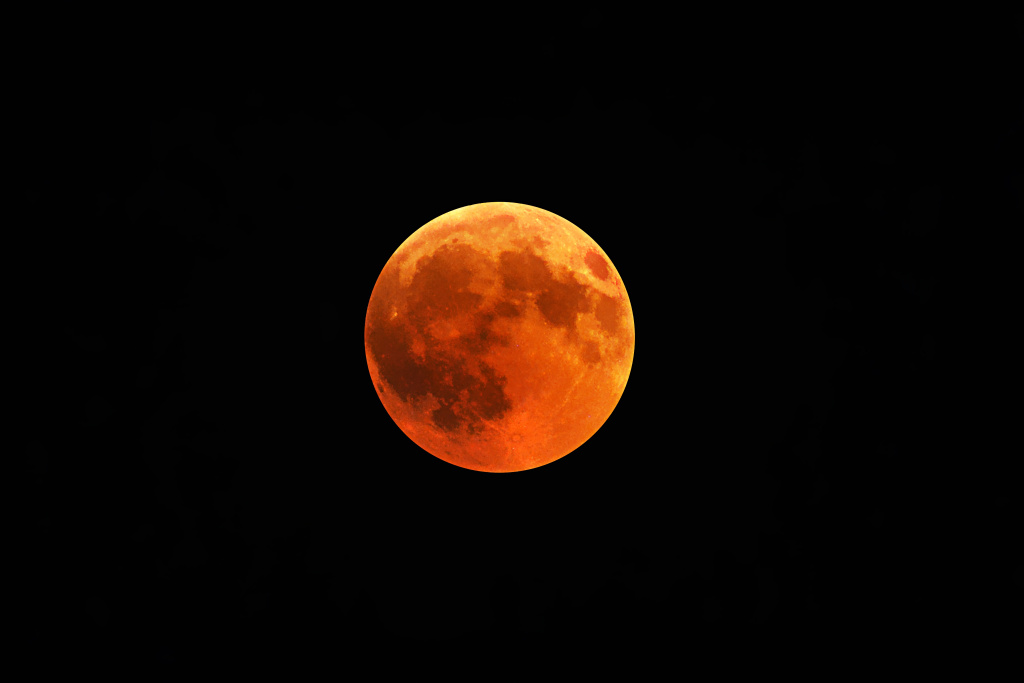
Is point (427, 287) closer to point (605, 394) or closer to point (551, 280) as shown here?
point (551, 280)

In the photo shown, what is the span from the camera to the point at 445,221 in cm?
441

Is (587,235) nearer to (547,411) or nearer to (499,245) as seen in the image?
(499,245)

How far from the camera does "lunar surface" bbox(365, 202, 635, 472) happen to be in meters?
3.93

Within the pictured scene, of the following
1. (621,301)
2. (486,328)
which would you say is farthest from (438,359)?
(621,301)

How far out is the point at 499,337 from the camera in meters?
3.89

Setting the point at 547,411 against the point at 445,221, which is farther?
the point at 445,221

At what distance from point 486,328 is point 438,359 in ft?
1.33

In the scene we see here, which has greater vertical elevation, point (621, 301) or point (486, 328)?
point (621, 301)

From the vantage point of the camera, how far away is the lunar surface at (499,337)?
155 inches

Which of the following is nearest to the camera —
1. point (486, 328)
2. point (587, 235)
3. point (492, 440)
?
point (486, 328)

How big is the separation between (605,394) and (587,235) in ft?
4.20

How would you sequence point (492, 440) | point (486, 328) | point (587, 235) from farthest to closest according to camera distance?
point (587, 235) < point (492, 440) < point (486, 328)

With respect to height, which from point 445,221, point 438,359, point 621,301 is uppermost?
point 445,221

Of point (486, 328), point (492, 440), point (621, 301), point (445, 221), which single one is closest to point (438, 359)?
point (486, 328)
